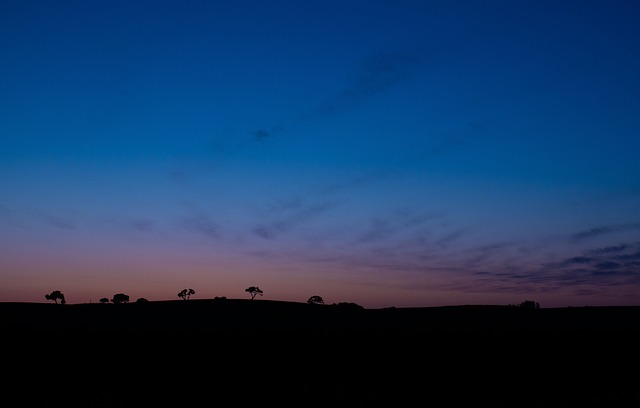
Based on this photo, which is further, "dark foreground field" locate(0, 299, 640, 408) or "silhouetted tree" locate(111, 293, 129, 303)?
"silhouetted tree" locate(111, 293, 129, 303)

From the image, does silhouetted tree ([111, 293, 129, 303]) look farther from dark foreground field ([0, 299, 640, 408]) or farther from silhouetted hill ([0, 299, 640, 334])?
dark foreground field ([0, 299, 640, 408])

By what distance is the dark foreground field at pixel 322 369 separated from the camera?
19.9 metres

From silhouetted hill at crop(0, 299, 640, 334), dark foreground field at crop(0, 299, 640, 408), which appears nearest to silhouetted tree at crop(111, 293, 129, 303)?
silhouetted hill at crop(0, 299, 640, 334)

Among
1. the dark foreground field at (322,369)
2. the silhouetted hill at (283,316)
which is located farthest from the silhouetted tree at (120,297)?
the dark foreground field at (322,369)

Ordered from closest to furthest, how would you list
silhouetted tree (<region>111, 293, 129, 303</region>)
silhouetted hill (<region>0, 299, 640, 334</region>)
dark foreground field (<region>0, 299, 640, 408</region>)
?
dark foreground field (<region>0, 299, 640, 408</region>)
silhouetted hill (<region>0, 299, 640, 334</region>)
silhouetted tree (<region>111, 293, 129, 303</region>)

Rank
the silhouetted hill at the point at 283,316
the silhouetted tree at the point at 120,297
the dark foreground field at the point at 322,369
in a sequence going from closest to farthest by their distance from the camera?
the dark foreground field at the point at 322,369 < the silhouetted hill at the point at 283,316 < the silhouetted tree at the point at 120,297

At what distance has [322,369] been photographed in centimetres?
2527

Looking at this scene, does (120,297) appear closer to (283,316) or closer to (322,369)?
(283,316)

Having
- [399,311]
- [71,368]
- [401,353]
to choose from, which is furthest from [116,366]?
[399,311]

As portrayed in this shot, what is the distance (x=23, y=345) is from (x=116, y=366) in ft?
26.3

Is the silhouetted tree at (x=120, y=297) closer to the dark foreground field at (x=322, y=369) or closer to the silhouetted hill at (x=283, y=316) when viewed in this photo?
the silhouetted hill at (x=283, y=316)

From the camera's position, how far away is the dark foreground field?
1991 cm

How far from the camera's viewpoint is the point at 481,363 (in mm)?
27297

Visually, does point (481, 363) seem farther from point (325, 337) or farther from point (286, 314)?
point (286, 314)
